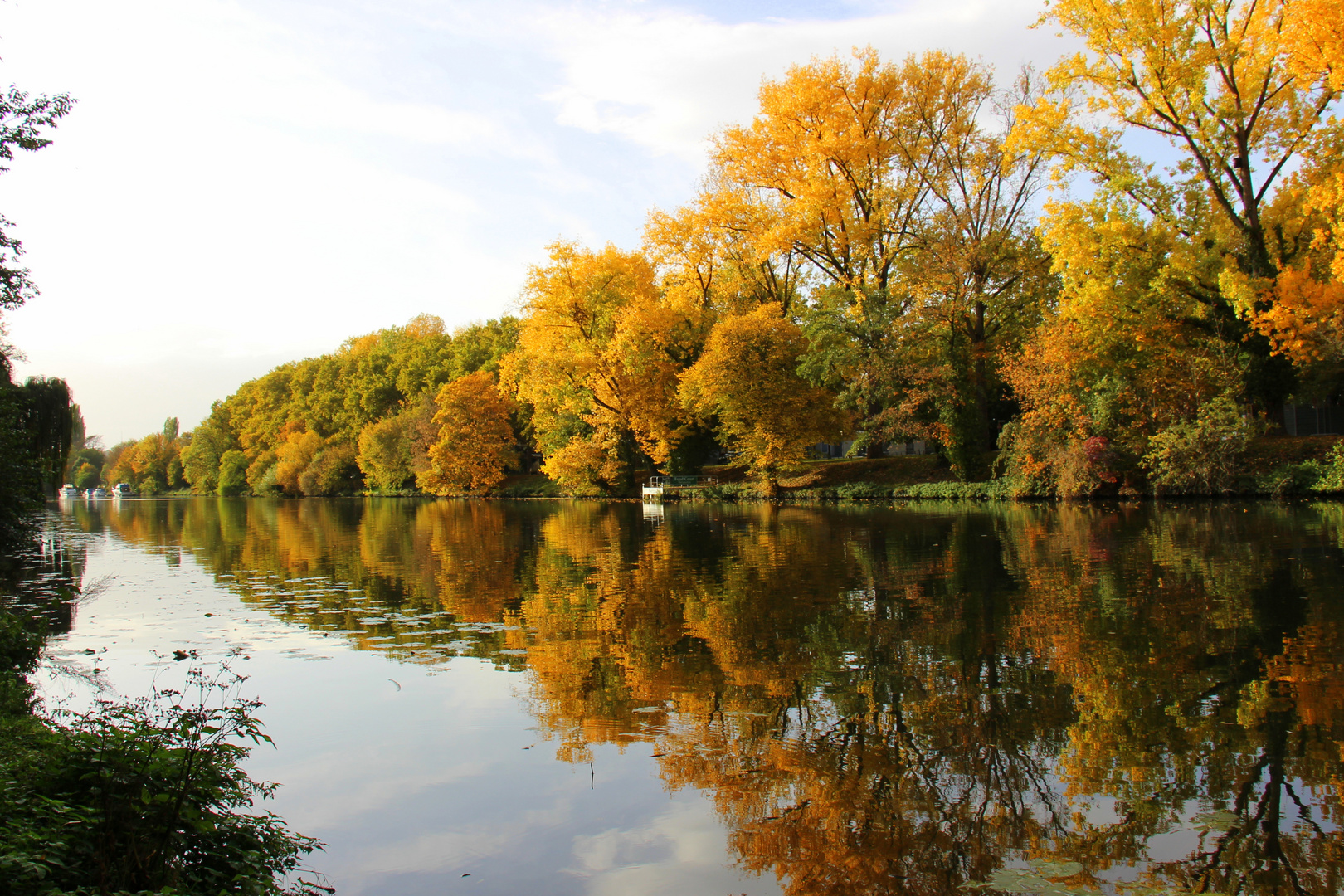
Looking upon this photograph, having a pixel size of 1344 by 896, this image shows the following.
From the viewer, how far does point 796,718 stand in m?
6.61

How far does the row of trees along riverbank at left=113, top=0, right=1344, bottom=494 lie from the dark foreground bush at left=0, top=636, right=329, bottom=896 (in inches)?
1154

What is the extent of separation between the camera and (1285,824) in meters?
4.53

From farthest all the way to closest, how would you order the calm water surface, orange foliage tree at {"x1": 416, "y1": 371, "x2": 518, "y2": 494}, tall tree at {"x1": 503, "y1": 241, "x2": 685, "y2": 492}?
orange foliage tree at {"x1": 416, "y1": 371, "x2": 518, "y2": 494} → tall tree at {"x1": 503, "y1": 241, "x2": 685, "y2": 492} → the calm water surface

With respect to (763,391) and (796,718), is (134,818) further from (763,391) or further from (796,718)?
(763,391)

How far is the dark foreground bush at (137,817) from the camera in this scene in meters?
3.47

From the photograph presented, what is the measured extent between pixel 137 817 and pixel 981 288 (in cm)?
3810

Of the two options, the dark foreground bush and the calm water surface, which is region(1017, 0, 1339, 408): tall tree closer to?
the calm water surface

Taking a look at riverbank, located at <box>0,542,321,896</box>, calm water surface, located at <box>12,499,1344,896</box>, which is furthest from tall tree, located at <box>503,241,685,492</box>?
riverbank, located at <box>0,542,321,896</box>

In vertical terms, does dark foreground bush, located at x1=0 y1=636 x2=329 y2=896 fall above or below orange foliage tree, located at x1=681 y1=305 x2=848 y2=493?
below

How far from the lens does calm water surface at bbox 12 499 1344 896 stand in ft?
14.8

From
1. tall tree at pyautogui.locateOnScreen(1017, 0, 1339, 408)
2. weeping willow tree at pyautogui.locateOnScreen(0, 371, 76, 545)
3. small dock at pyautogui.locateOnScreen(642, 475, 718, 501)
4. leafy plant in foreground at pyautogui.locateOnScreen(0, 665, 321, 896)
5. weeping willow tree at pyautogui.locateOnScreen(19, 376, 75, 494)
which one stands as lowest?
leafy plant in foreground at pyautogui.locateOnScreen(0, 665, 321, 896)

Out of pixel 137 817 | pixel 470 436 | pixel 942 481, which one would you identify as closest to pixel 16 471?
pixel 137 817

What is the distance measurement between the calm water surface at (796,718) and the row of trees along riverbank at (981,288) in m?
16.6

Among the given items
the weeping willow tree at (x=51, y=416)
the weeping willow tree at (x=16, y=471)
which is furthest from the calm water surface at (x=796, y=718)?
the weeping willow tree at (x=51, y=416)
